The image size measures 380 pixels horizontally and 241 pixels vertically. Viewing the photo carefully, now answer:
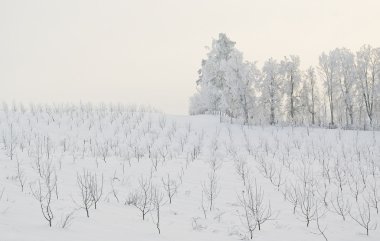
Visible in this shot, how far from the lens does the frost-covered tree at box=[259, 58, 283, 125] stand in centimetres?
3928

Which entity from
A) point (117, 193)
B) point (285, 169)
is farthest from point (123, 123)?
point (117, 193)

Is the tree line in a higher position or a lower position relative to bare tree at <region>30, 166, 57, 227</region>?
higher

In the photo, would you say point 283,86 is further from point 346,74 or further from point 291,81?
point 346,74

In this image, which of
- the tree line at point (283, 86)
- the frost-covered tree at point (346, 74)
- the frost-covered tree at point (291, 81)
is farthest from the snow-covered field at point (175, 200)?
the frost-covered tree at point (346, 74)

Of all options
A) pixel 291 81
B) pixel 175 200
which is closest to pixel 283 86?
pixel 291 81

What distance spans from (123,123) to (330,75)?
1234 inches

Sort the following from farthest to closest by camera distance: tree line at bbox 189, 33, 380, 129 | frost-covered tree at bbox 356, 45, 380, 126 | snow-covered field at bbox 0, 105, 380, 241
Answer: frost-covered tree at bbox 356, 45, 380, 126 → tree line at bbox 189, 33, 380, 129 → snow-covered field at bbox 0, 105, 380, 241

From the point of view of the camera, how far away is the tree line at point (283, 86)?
123 feet

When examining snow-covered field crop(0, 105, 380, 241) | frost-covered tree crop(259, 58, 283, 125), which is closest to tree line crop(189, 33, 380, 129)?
frost-covered tree crop(259, 58, 283, 125)

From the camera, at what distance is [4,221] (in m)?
6.25

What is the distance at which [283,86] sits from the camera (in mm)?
42562

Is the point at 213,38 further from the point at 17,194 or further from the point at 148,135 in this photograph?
the point at 17,194

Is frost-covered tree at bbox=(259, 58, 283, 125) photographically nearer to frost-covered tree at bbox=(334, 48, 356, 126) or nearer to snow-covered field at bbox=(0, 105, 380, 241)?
frost-covered tree at bbox=(334, 48, 356, 126)

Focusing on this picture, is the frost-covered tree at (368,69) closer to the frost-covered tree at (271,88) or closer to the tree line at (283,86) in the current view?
the tree line at (283,86)
